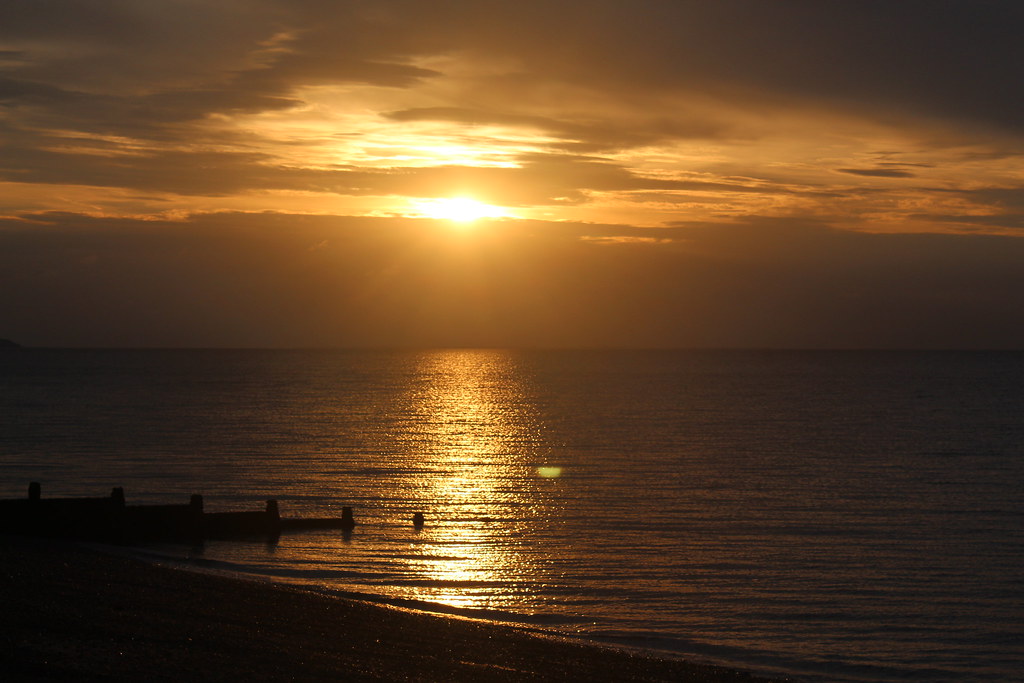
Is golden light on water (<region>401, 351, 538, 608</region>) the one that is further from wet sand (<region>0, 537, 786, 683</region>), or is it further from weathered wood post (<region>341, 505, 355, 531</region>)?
wet sand (<region>0, 537, 786, 683</region>)

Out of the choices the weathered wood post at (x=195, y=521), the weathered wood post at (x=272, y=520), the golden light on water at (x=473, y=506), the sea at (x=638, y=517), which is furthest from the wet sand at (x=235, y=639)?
the weathered wood post at (x=272, y=520)

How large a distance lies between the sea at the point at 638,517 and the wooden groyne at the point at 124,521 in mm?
808

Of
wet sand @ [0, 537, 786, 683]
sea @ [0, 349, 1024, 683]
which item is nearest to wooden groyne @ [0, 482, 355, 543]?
sea @ [0, 349, 1024, 683]

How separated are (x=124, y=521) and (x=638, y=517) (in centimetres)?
1835

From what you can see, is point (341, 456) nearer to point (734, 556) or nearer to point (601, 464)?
point (601, 464)

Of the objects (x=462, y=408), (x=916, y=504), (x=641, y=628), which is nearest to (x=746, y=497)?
(x=916, y=504)

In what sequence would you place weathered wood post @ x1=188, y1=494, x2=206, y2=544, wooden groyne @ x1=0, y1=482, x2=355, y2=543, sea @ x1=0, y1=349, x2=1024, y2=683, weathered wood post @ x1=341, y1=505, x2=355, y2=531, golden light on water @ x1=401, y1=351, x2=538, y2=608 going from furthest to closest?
weathered wood post @ x1=341, y1=505, x2=355, y2=531
weathered wood post @ x1=188, y1=494, x2=206, y2=544
wooden groyne @ x1=0, y1=482, x2=355, y2=543
golden light on water @ x1=401, y1=351, x2=538, y2=608
sea @ x1=0, y1=349, x2=1024, y2=683

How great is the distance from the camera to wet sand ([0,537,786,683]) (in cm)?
1379

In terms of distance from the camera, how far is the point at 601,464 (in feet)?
187

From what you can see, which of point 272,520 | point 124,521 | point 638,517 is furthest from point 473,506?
point 124,521

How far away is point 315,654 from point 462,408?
101317 millimetres

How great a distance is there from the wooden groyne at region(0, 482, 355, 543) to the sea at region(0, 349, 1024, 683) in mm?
808

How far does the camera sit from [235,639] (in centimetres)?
1606

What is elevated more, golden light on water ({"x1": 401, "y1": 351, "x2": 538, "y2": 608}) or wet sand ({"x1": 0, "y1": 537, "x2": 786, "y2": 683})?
golden light on water ({"x1": 401, "y1": 351, "x2": 538, "y2": 608})
